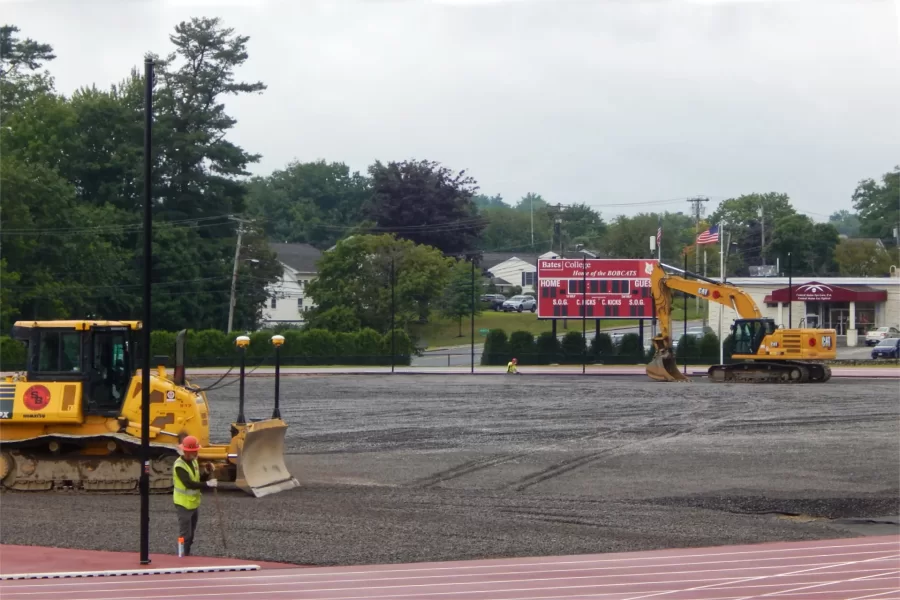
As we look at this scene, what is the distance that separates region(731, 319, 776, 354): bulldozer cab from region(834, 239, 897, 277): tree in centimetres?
5235

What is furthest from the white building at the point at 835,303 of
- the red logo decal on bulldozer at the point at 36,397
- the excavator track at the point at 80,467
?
the red logo decal on bulldozer at the point at 36,397

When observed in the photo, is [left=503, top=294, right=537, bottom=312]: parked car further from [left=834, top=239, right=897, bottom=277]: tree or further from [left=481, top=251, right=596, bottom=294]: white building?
[left=834, top=239, right=897, bottom=277]: tree

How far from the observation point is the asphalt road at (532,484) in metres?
14.8

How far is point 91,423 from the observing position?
60.5 feet

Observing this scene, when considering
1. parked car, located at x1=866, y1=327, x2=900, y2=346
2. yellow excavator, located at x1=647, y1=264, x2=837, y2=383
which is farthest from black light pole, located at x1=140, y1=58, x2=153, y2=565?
parked car, located at x1=866, y1=327, x2=900, y2=346

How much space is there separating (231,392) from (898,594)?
107 feet

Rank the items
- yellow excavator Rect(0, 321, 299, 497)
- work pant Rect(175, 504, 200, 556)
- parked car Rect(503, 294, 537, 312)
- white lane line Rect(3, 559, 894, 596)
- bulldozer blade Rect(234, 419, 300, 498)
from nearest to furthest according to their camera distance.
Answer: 1. white lane line Rect(3, 559, 894, 596)
2. work pant Rect(175, 504, 200, 556)
3. bulldozer blade Rect(234, 419, 300, 498)
4. yellow excavator Rect(0, 321, 299, 497)
5. parked car Rect(503, 294, 537, 312)

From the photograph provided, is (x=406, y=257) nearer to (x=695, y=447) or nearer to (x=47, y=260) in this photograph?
(x=47, y=260)

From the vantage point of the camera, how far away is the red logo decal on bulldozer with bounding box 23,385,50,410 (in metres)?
18.3

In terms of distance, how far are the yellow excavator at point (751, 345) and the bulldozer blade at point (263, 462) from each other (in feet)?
95.9

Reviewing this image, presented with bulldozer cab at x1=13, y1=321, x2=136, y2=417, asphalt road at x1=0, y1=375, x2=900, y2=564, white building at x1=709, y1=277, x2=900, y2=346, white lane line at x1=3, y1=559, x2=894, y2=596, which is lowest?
white lane line at x1=3, y1=559, x2=894, y2=596

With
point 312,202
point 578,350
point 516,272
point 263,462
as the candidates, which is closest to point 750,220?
point 516,272

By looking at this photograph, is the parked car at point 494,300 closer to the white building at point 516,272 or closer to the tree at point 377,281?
the white building at point 516,272

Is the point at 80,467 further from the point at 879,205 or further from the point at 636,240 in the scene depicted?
the point at 879,205
